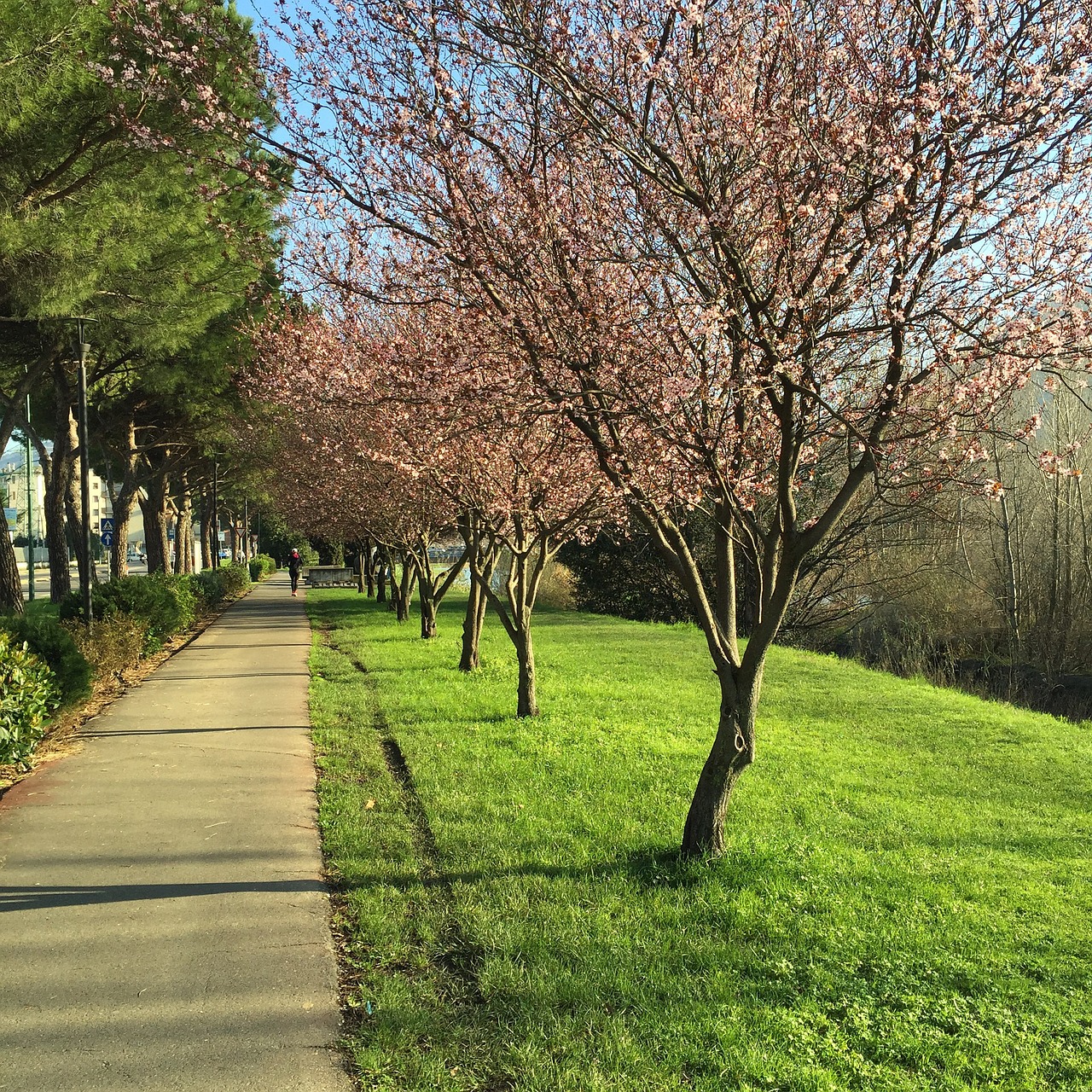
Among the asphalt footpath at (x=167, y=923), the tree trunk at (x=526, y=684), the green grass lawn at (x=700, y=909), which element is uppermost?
the tree trunk at (x=526, y=684)

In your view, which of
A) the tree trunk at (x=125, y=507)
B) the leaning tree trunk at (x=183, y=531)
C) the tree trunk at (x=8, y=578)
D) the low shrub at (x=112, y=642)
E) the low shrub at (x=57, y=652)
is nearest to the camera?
the low shrub at (x=57, y=652)

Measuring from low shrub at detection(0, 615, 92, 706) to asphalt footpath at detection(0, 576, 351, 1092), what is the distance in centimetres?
63

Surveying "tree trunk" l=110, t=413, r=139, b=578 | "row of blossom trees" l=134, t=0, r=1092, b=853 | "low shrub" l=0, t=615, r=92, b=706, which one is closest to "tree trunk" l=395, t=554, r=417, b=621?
"tree trunk" l=110, t=413, r=139, b=578

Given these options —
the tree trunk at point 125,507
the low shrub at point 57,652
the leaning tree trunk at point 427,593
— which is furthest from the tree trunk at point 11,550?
the leaning tree trunk at point 427,593

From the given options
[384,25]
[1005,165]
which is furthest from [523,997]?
[384,25]

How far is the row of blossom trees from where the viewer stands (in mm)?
4086

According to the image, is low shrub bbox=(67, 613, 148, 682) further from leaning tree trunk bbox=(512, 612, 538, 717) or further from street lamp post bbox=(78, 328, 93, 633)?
leaning tree trunk bbox=(512, 612, 538, 717)

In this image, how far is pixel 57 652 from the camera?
8.52 m

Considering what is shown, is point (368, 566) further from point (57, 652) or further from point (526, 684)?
point (57, 652)

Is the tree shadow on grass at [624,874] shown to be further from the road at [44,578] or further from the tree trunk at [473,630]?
the road at [44,578]

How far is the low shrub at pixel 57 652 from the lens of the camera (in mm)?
8211

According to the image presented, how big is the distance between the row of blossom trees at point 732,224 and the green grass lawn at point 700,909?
3.32 ft

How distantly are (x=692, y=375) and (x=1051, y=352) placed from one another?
173 cm

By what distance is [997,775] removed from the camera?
8211mm
